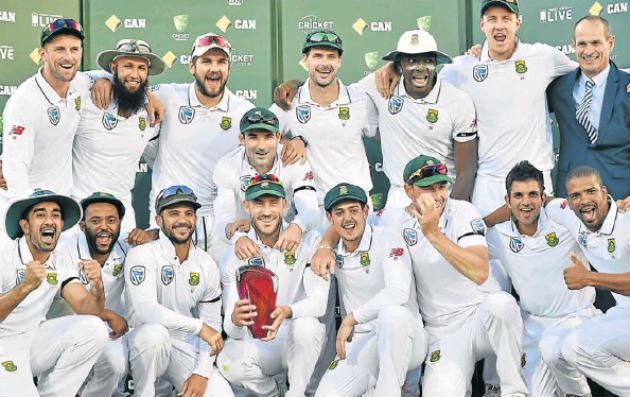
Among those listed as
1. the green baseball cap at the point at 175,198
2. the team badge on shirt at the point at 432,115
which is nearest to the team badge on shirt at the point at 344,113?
the team badge on shirt at the point at 432,115

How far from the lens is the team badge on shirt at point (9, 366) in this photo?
5859 millimetres

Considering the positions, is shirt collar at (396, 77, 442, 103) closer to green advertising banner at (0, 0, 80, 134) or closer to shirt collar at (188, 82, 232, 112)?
shirt collar at (188, 82, 232, 112)

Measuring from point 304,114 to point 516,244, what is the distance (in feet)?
5.86

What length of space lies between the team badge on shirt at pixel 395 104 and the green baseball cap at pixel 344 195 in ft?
3.26

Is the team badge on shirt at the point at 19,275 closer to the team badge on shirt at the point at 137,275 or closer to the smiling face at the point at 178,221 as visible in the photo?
the team badge on shirt at the point at 137,275

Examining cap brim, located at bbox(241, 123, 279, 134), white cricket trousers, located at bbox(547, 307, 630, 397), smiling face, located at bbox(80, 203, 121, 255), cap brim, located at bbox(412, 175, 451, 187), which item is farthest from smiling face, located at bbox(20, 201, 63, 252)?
white cricket trousers, located at bbox(547, 307, 630, 397)

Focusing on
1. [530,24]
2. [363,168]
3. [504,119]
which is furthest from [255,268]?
[530,24]

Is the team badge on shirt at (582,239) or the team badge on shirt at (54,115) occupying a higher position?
the team badge on shirt at (54,115)

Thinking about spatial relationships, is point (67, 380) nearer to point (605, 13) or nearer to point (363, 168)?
point (363, 168)

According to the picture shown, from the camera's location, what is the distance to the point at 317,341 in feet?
20.4

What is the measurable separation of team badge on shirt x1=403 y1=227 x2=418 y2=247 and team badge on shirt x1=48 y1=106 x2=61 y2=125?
2507mm

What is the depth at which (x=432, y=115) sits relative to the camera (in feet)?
23.3

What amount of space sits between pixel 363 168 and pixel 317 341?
156 cm

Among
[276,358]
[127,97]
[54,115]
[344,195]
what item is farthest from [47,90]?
[276,358]
